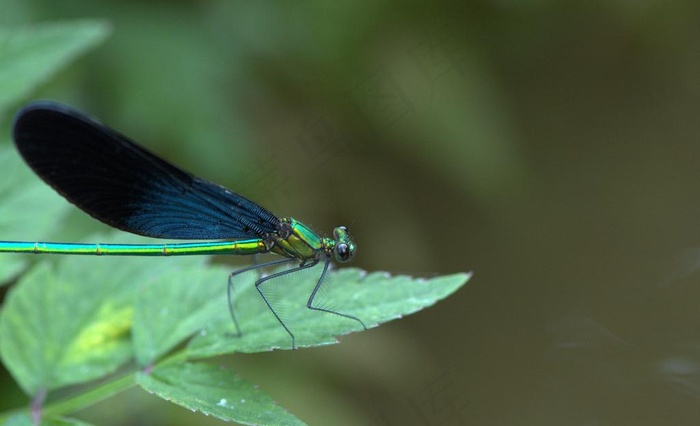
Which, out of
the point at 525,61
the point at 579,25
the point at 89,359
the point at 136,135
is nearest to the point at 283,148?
the point at 136,135

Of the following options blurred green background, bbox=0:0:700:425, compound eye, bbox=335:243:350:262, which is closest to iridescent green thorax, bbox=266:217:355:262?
compound eye, bbox=335:243:350:262

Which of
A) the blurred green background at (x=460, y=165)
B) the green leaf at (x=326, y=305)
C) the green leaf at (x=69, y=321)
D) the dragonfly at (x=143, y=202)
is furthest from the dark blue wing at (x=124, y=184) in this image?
the blurred green background at (x=460, y=165)

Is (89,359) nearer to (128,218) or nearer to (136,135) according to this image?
(128,218)

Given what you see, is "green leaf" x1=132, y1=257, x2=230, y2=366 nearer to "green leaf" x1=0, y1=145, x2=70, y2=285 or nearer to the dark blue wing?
the dark blue wing

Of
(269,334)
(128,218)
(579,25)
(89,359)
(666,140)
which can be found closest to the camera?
(269,334)

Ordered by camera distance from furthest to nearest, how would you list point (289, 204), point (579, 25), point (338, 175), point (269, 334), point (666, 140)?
point (666, 140) < point (579, 25) < point (338, 175) < point (289, 204) < point (269, 334)

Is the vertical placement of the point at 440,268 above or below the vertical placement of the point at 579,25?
below

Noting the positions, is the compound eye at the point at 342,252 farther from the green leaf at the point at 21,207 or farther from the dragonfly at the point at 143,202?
the green leaf at the point at 21,207
